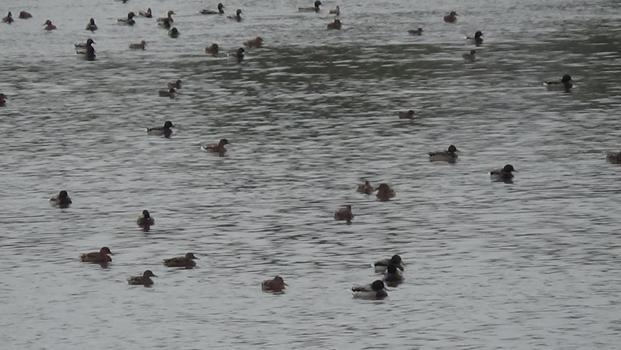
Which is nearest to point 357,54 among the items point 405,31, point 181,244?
point 405,31

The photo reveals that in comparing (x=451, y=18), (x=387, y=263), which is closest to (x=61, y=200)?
(x=387, y=263)

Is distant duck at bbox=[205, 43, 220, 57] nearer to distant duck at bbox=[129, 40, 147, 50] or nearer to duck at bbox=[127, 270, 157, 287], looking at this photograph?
distant duck at bbox=[129, 40, 147, 50]

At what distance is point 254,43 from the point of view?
319 ft

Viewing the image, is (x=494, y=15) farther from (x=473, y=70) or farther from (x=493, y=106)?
(x=493, y=106)

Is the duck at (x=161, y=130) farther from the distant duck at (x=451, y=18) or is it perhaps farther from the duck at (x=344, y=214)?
the distant duck at (x=451, y=18)

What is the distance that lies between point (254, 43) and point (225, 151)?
3102cm

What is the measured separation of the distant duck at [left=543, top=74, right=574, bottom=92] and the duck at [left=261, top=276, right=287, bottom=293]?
3750 cm

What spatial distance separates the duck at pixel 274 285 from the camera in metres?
44.2

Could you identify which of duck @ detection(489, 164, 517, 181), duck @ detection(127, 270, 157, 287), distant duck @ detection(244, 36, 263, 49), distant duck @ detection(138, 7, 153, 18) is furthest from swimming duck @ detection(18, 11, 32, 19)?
duck @ detection(127, 270, 157, 287)

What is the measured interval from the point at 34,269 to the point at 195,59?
158 ft

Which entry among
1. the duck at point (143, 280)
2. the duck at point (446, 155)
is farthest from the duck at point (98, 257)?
the duck at point (446, 155)

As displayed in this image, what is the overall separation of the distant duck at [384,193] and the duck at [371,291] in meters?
12.5

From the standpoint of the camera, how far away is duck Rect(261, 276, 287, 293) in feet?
145

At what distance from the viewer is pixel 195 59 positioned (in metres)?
94.9
